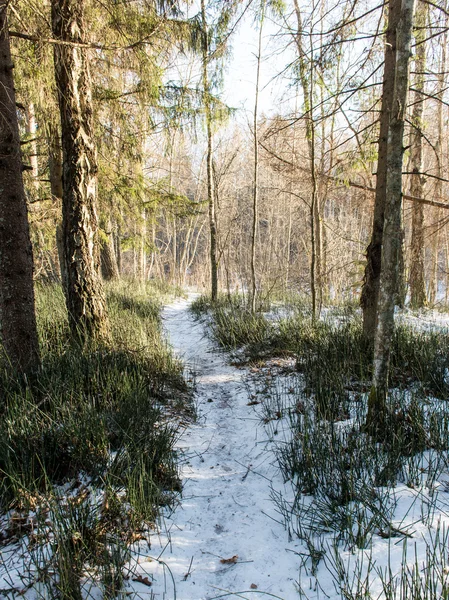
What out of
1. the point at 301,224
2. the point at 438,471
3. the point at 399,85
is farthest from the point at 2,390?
the point at 301,224

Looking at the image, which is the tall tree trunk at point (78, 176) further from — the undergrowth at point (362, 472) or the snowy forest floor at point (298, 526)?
the undergrowth at point (362, 472)

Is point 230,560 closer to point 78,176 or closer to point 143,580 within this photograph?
point 143,580

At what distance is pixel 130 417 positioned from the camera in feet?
8.81

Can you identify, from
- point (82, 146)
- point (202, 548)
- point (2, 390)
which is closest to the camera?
point (202, 548)

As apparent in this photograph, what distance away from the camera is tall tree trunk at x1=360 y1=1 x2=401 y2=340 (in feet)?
12.3

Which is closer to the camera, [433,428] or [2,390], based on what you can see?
[433,428]

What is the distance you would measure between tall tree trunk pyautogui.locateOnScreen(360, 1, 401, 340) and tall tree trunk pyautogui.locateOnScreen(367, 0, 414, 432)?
1.32 meters

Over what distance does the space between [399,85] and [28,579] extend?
361cm

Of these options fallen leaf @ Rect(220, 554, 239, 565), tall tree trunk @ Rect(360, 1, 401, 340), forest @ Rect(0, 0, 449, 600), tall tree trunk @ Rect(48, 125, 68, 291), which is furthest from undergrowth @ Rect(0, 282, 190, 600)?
tall tree trunk @ Rect(48, 125, 68, 291)

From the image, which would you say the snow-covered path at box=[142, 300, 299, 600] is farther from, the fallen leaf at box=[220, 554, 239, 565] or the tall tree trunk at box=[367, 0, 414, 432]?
the tall tree trunk at box=[367, 0, 414, 432]

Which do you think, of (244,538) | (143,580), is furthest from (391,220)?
(143,580)

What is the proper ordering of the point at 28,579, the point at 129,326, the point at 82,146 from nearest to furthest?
1. the point at 28,579
2. the point at 82,146
3. the point at 129,326

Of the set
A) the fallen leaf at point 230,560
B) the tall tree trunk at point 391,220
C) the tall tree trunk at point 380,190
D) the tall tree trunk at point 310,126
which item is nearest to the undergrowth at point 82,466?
the fallen leaf at point 230,560

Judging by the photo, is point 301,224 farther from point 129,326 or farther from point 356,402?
point 356,402
